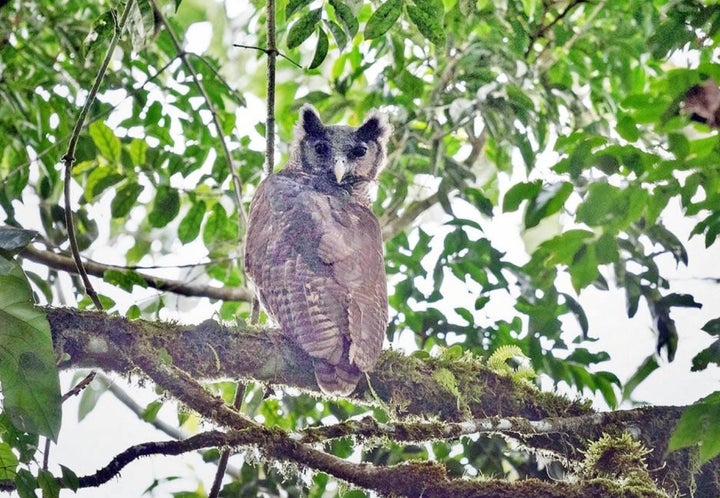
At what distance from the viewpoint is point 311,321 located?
2373 mm

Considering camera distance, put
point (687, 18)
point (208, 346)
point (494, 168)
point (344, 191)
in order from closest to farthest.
Answer: 1. point (208, 346)
2. point (687, 18)
3. point (344, 191)
4. point (494, 168)

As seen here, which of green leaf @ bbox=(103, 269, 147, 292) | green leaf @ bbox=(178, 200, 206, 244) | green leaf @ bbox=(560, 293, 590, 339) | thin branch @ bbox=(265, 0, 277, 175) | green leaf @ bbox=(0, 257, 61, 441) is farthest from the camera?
green leaf @ bbox=(178, 200, 206, 244)

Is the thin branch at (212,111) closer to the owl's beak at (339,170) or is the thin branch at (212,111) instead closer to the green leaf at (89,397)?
the owl's beak at (339,170)

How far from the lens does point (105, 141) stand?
10.6ft

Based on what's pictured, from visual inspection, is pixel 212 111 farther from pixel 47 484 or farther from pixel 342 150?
pixel 47 484

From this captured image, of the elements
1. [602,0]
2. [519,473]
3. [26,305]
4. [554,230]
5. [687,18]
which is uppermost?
[602,0]

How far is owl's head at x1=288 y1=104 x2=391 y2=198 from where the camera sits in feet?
10.9

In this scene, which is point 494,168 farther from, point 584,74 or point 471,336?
point 471,336

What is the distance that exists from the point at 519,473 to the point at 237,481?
110 cm

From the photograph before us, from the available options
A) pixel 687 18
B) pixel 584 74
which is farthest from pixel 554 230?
pixel 687 18

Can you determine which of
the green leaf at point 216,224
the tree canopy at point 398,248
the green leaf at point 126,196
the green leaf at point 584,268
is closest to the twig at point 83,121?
the tree canopy at point 398,248

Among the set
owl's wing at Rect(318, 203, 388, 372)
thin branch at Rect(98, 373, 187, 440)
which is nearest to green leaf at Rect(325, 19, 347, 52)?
owl's wing at Rect(318, 203, 388, 372)

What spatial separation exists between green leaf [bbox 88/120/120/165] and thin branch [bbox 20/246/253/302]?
447 mm

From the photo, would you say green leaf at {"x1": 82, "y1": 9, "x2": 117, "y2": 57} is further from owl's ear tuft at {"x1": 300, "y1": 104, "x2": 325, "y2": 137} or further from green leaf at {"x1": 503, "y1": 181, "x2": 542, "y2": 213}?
owl's ear tuft at {"x1": 300, "y1": 104, "x2": 325, "y2": 137}
